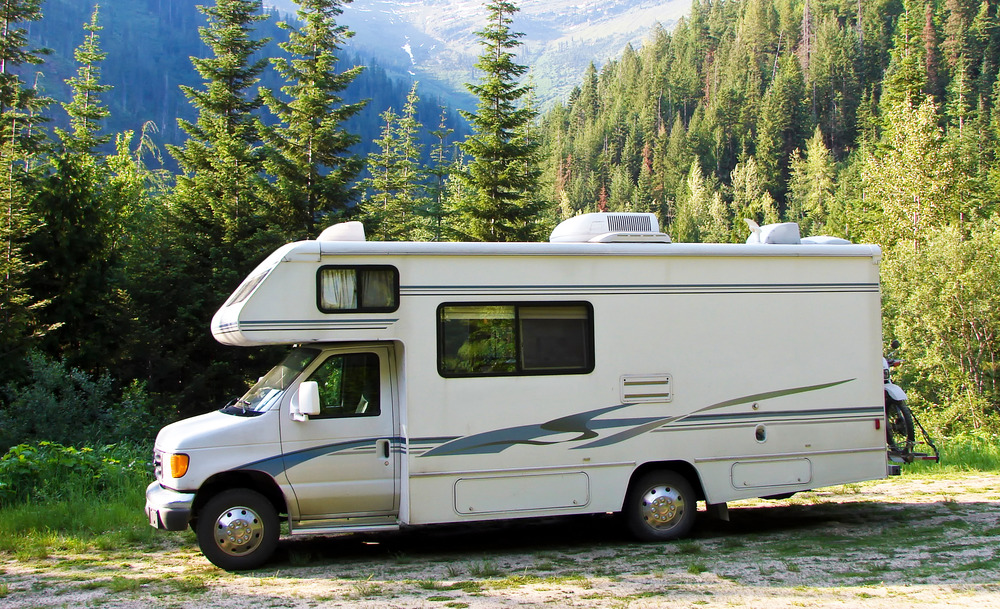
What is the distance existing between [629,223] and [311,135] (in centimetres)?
2006

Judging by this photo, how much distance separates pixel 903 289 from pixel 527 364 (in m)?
25.6

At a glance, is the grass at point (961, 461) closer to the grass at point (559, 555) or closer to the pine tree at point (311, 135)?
the grass at point (559, 555)

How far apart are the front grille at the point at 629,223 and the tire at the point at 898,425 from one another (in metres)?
3.41

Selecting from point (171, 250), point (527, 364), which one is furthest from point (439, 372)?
point (171, 250)

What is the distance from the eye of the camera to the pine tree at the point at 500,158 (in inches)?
1195

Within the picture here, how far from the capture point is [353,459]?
25.7 ft

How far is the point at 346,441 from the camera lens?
7.85m

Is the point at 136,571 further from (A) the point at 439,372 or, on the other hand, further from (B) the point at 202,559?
(A) the point at 439,372

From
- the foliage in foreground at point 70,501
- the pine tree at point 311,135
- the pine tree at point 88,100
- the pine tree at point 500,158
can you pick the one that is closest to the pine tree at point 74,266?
the pine tree at point 311,135

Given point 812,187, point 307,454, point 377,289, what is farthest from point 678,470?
point 812,187

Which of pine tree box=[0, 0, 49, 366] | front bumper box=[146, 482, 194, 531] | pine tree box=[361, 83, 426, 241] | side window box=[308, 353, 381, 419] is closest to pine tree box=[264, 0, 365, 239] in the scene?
pine tree box=[0, 0, 49, 366]

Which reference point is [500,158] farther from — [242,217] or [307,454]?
[307,454]

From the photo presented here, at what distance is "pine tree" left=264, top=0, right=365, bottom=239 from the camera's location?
25.7 meters

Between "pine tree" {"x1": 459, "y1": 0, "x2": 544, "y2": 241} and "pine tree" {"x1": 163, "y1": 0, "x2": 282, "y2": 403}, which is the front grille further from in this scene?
"pine tree" {"x1": 459, "y1": 0, "x2": 544, "y2": 241}
